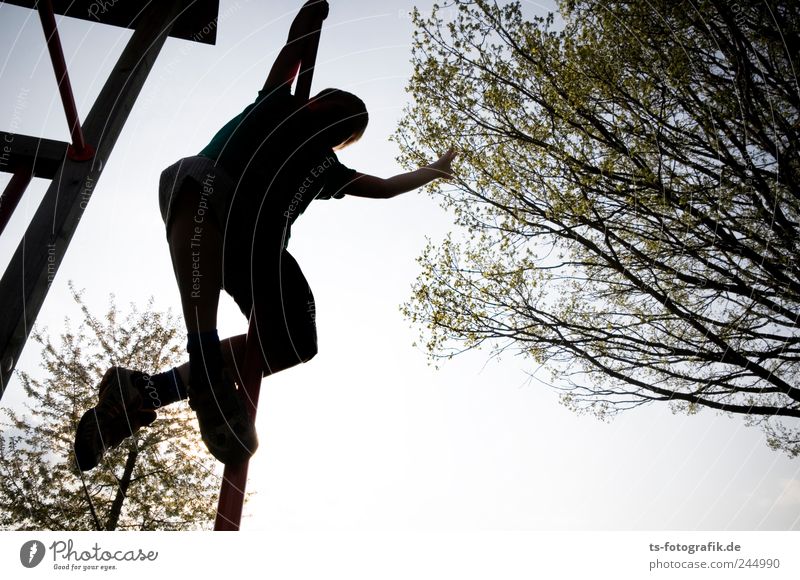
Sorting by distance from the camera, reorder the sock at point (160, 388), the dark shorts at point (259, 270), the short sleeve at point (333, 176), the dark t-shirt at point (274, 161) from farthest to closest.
A: the short sleeve at point (333, 176), the sock at point (160, 388), the dark t-shirt at point (274, 161), the dark shorts at point (259, 270)

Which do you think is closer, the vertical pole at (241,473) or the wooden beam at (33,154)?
the vertical pole at (241,473)

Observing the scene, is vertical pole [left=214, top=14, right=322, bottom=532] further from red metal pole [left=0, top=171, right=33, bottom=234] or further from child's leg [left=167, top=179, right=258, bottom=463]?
red metal pole [left=0, top=171, right=33, bottom=234]

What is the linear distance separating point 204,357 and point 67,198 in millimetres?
1638

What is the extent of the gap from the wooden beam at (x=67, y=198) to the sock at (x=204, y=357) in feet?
4.54

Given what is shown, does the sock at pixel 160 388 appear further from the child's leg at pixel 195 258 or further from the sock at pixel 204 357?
the child's leg at pixel 195 258

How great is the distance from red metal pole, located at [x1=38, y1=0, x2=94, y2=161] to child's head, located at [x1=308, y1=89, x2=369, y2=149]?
Answer: 1.45 m

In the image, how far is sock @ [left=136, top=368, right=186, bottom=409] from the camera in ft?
7.28

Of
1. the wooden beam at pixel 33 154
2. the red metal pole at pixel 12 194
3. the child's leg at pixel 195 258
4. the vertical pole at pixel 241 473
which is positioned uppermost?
the wooden beam at pixel 33 154

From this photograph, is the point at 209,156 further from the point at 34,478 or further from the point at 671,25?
the point at 34,478

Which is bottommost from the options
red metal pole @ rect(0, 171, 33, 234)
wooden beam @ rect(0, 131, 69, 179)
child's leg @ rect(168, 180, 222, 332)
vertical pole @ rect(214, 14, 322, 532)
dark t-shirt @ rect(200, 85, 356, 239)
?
vertical pole @ rect(214, 14, 322, 532)

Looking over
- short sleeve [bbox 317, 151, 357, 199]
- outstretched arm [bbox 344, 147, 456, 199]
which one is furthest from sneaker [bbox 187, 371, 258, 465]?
outstretched arm [bbox 344, 147, 456, 199]

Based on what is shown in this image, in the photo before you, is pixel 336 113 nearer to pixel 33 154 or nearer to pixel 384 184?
pixel 384 184

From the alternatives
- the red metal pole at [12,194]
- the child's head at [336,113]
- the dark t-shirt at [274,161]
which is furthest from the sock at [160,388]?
the red metal pole at [12,194]

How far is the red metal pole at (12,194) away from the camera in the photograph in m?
2.88
